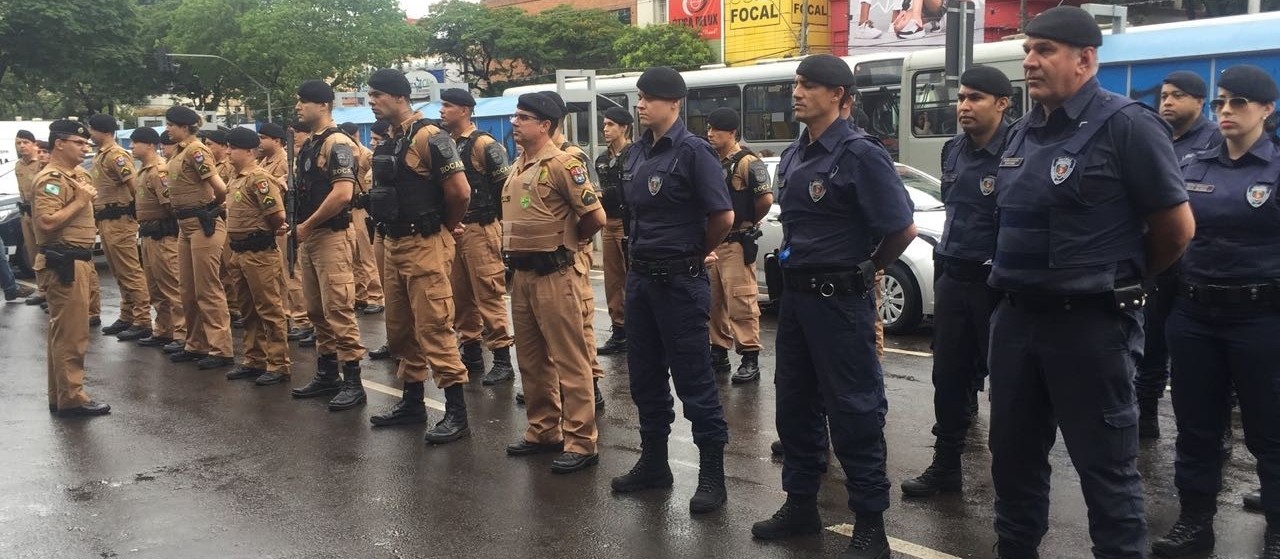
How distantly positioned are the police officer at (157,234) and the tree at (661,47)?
92.4 ft

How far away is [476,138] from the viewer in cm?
765

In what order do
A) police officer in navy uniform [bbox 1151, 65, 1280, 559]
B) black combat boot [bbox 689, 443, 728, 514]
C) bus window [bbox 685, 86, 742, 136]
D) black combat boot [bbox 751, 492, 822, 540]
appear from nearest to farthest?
police officer in navy uniform [bbox 1151, 65, 1280, 559]
black combat boot [bbox 751, 492, 822, 540]
black combat boot [bbox 689, 443, 728, 514]
bus window [bbox 685, 86, 742, 136]

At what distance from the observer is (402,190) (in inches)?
256

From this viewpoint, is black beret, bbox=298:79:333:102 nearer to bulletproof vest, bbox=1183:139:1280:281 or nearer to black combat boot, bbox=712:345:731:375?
black combat boot, bbox=712:345:731:375

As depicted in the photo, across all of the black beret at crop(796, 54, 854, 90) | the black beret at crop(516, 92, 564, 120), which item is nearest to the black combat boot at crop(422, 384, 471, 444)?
the black beret at crop(516, 92, 564, 120)

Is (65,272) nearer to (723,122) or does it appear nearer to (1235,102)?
(723,122)

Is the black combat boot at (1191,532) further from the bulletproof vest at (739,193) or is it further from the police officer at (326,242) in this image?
the police officer at (326,242)

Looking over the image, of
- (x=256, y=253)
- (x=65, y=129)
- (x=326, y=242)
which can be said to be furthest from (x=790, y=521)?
(x=65, y=129)

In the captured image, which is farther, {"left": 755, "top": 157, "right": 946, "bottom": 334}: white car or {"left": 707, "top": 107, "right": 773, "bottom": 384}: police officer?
{"left": 755, "top": 157, "right": 946, "bottom": 334}: white car

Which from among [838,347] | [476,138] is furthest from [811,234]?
[476,138]

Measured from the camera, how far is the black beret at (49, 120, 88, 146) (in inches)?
303

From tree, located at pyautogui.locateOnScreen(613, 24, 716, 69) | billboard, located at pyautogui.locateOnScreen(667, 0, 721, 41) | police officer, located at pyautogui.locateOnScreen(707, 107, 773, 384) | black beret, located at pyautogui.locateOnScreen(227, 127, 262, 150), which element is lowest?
police officer, located at pyautogui.locateOnScreen(707, 107, 773, 384)

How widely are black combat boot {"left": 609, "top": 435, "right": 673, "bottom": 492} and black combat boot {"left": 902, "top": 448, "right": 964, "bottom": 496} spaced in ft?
3.78

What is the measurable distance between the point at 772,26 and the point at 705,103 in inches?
872
